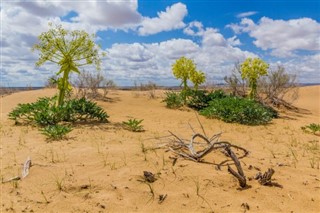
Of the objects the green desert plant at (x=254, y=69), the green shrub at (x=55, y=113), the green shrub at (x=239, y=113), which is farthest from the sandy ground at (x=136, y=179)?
the green desert plant at (x=254, y=69)

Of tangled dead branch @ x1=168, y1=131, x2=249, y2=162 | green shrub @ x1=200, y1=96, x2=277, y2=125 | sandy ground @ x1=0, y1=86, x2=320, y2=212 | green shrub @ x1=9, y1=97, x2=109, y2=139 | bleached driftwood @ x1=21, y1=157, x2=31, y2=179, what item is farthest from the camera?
green shrub @ x1=200, y1=96, x2=277, y2=125

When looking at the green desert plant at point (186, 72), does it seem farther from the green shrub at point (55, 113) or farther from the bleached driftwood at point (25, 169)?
the bleached driftwood at point (25, 169)

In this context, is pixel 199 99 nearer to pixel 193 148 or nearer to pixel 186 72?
pixel 186 72

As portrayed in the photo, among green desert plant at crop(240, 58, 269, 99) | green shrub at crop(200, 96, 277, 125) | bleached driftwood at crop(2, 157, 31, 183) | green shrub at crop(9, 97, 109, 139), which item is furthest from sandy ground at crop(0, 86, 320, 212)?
green desert plant at crop(240, 58, 269, 99)

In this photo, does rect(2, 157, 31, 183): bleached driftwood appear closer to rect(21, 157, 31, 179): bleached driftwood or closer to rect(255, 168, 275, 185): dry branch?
rect(21, 157, 31, 179): bleached driftwood

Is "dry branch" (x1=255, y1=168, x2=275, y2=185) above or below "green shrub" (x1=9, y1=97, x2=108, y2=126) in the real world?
below

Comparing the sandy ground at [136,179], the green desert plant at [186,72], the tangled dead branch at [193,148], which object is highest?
the green desert plant at [186,72]

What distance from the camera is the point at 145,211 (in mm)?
3836

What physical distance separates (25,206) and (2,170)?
155 centimetres

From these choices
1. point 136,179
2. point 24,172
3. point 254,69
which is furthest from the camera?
point 254,69

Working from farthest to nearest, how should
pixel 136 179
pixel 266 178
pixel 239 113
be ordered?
pixel 239 113 < pixel 136 179 < pixel 266 178

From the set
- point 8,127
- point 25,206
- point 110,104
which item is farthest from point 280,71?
point 25,206

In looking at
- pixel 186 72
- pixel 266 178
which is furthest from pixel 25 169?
pixel 186 72

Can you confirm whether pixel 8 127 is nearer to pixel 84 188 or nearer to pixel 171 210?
pixel 84 188
